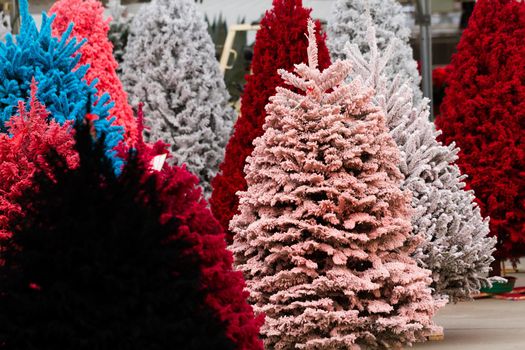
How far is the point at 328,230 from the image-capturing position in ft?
25.1

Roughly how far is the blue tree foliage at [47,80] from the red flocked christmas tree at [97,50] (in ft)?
7.45

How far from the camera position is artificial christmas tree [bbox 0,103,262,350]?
405 centimetres

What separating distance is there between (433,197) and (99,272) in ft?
18.2

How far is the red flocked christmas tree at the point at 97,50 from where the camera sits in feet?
34.7

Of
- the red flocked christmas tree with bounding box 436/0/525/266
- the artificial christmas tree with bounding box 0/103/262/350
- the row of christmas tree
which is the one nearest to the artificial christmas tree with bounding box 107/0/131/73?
the row of christmas tree

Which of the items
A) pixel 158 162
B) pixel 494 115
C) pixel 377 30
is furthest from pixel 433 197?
pixel 377 30

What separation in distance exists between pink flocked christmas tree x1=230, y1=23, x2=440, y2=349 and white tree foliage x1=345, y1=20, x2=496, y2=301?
47.4 inches

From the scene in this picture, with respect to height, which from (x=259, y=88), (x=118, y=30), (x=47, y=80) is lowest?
(x=47, y=80)

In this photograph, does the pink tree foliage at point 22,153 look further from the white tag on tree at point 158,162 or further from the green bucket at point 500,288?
the green bucket at point 500,288

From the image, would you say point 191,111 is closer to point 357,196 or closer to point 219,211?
point 219,211

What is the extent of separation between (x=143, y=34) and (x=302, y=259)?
6.46 metres

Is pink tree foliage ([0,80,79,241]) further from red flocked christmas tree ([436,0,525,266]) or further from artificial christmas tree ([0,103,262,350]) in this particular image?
red flocked christmas tree ([436,0,525,266])

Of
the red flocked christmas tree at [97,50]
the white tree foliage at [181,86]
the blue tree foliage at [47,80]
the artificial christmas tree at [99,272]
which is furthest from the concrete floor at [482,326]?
the artificial christmas tree at [99,272]

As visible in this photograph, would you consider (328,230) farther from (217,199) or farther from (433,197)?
(217,199)
